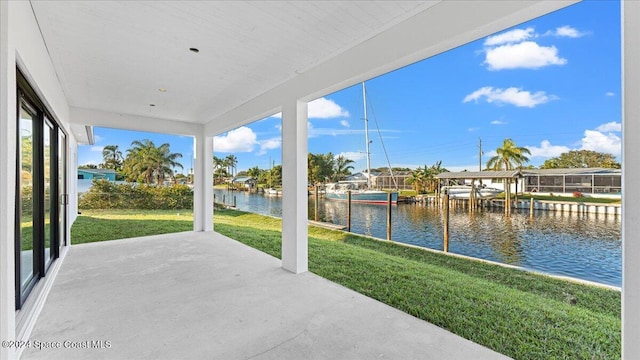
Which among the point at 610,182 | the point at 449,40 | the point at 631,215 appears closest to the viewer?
the point at 631,215

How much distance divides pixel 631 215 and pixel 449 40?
1.59 m

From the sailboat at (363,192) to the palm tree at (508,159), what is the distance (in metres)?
2.56

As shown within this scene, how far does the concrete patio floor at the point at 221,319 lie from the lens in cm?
212

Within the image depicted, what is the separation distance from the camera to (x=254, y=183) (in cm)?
1412

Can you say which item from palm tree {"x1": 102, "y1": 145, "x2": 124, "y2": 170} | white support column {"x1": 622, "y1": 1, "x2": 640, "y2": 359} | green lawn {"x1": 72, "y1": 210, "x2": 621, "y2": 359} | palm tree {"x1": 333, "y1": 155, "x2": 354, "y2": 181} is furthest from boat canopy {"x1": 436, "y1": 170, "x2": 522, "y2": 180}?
palm tree {"x1": 102, "y1": 145, "x2": 124, "y2": 170}

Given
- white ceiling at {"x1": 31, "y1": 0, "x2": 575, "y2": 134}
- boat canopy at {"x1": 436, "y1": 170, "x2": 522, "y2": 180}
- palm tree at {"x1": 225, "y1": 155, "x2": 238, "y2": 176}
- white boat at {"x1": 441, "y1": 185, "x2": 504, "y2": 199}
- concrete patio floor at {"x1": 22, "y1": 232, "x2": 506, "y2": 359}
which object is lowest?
concrete patio floor at {"x1": 22, "y1": 232, "x2": 506, "y2": 359}

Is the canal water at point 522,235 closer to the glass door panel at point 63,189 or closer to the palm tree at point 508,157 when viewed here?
the palm tree at point 508,157

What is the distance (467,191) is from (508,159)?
1.02m

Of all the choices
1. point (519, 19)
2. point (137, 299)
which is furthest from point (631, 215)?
point (137, 299)

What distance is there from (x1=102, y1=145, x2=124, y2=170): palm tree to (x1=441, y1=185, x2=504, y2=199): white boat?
11.8 metres

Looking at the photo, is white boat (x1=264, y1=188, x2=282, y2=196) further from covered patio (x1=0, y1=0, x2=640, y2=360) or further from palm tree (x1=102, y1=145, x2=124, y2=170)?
covered patio (x1=0, y1=0, x2=640, y2=360)

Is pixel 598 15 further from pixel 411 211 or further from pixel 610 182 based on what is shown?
pixel 411 211

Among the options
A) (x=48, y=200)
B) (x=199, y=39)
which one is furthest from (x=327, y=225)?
(x=199, y=39)

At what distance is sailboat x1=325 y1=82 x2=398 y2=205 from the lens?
8614 millimetres
